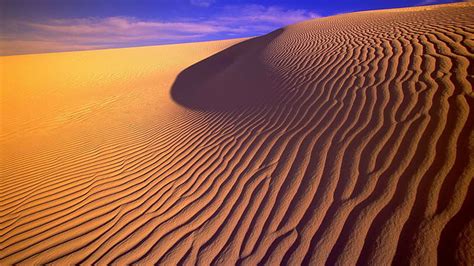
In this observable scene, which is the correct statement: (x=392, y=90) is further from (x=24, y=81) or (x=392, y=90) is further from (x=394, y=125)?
(x=24, y=81)

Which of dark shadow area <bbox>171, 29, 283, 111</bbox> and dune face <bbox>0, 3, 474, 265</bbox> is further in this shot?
dark shadow area <bbox>171, 29, 283, 111</bbox>

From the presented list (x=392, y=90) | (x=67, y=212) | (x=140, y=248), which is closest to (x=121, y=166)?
(x=67, y=212)

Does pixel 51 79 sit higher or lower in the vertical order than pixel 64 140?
higher

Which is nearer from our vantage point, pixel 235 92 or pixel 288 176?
pixel 288 176

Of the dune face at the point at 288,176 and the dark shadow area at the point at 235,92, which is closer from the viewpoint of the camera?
the dune face at the point at 288,176

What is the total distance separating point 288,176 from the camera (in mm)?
2816

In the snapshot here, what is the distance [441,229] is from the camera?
1697 mm

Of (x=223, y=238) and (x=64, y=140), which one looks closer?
(x=223, y=238)

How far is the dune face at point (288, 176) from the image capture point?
1941mm

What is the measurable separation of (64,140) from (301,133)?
6.28m

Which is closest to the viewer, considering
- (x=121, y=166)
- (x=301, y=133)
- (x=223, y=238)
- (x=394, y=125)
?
(x=223, y=238)

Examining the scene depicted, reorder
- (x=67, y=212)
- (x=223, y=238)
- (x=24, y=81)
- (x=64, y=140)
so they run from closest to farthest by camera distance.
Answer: (x=223, y=238), (x=67, y=212), (x=64, y=140), (x=24, y=81)

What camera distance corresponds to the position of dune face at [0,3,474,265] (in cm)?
194

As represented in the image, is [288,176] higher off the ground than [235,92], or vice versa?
[235,92]
